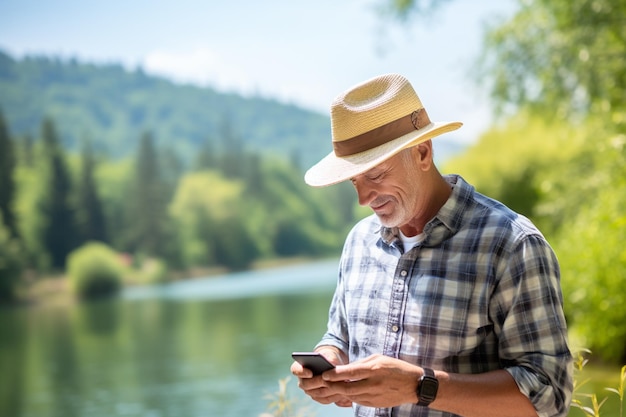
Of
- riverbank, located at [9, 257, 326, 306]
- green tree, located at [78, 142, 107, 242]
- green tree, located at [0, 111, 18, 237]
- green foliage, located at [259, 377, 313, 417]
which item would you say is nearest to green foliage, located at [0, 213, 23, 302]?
riverbank, located at [9, 257, 326, 306]

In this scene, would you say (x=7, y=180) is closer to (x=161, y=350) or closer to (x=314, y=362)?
(x=161, y=350)

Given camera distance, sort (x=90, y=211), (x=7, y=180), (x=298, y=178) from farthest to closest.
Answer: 1. (x=298, y=178)
2. (x=90, y=211)
3. (x=7, y=180)

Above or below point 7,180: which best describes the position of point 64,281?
below

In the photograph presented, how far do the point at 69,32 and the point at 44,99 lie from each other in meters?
7.04

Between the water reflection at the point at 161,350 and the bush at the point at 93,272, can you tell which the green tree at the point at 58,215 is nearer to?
the bush at the point at 93,272

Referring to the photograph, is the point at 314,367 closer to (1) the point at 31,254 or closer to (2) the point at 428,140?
(2) the point at 428,140

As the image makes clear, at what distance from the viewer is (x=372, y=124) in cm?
157

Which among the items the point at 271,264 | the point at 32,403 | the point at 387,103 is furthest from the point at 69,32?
the point at 387,103

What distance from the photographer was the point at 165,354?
2045 centimetres

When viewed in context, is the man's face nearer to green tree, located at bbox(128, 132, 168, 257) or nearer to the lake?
the lake

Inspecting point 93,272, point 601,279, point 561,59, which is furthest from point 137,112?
point 601,279

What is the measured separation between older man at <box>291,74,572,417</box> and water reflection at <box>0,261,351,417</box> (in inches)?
260

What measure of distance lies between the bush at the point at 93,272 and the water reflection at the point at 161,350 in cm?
101

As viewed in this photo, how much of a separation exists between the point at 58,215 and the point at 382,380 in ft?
109
